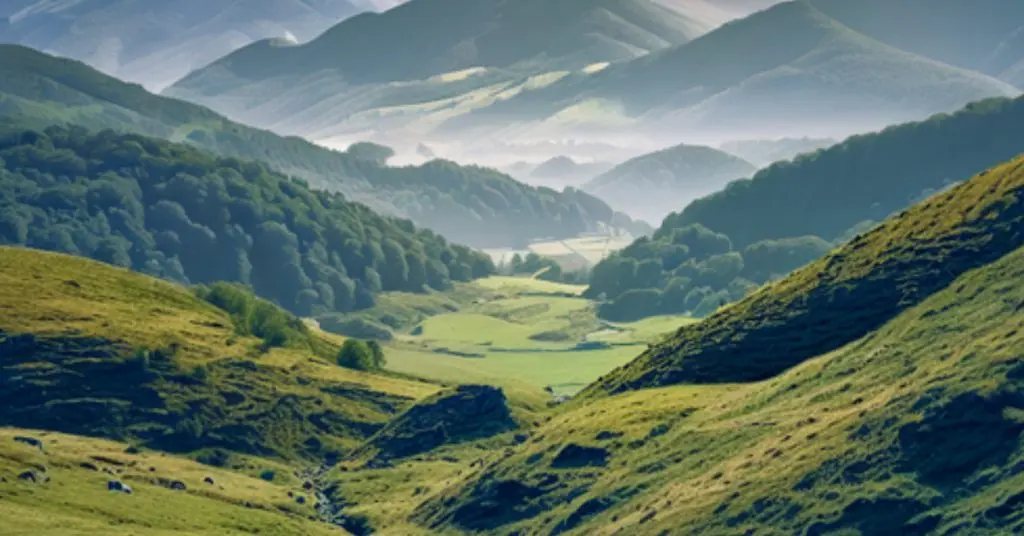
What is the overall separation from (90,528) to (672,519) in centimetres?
5604

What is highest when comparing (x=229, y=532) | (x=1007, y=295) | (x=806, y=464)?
(x=1007, y=295)

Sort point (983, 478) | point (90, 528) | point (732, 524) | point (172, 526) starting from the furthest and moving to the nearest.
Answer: point (172, 526)
point (90, 528)
point (732, 524)
point (983, 478)

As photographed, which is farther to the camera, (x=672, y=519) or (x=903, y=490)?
(x=672, y=519)

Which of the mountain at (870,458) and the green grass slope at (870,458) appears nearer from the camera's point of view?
the green grass slope at (870,458)

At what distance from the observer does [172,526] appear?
19412 centimetres

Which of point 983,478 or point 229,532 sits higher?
point 983,478

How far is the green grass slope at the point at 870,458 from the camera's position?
5955 inches

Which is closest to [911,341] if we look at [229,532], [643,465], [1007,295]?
[1007,295]

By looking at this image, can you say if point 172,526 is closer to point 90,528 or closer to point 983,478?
point 90,528

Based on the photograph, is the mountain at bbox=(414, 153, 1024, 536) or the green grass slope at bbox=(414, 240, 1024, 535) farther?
the mountain at bbox=(414, 153, 1024, 536)

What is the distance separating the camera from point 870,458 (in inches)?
6368

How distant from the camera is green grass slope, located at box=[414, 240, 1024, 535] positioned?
496 ft

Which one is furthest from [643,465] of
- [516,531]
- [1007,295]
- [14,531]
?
[14,531]

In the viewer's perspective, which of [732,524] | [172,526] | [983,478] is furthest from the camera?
[172,526]
